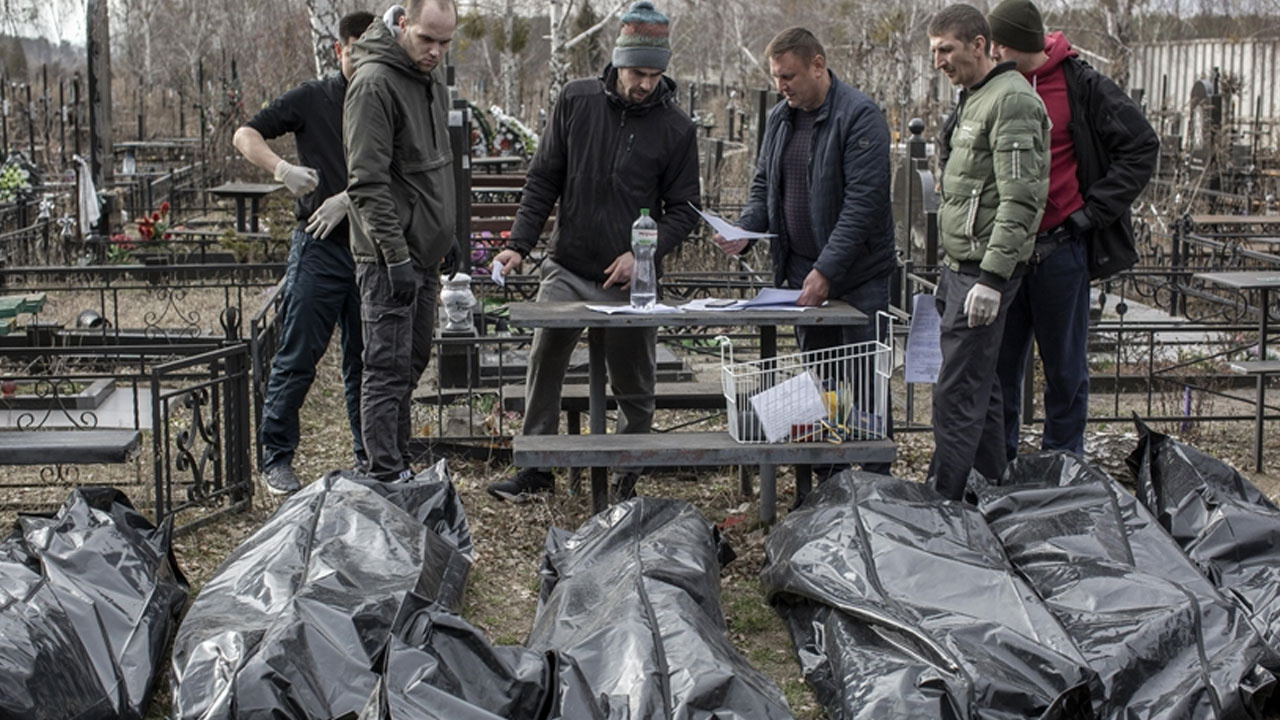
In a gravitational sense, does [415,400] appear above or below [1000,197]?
below

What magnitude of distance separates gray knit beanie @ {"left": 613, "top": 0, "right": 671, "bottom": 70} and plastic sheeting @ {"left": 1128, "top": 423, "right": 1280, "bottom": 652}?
90.2 inches

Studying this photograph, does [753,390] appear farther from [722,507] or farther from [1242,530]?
[1242,530]

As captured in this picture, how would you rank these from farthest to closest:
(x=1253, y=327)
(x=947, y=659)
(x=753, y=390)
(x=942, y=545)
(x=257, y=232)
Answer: (x=257, y=232) < (x=1253, y=327) < (x=753, y=390) < (x=942, y=545) < (x=947, y=659)

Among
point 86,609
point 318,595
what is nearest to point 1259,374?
point 318,595

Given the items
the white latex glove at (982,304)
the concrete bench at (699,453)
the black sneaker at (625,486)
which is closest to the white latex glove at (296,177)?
the concrete bench at (699,453)

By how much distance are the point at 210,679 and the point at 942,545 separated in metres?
2.12

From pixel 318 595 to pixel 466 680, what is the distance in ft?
2.56

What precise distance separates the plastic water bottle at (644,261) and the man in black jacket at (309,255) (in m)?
1.19

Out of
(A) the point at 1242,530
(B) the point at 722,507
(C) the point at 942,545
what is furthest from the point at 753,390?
(A) the point at 1242,530

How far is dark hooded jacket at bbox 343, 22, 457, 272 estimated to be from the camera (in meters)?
5.10

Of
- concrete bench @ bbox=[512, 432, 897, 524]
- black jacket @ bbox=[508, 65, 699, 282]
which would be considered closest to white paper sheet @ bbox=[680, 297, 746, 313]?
black jacket @ bbox=[508, 65, 699, 282]

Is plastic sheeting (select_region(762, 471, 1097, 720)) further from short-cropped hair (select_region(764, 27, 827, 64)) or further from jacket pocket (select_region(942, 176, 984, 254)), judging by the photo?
short-cropped hair (select_region(764, 27, 827, 64))

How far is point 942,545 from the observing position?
13.9ft

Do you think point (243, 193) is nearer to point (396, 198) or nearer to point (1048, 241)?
point (396, 198)
